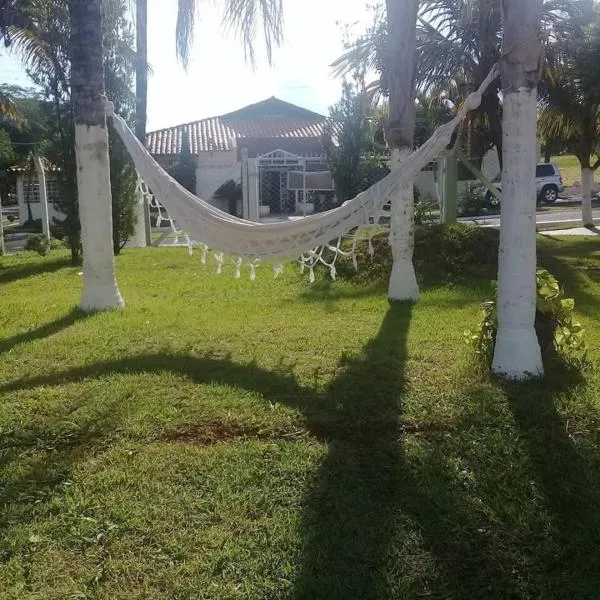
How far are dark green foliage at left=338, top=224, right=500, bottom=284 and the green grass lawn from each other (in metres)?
2.07

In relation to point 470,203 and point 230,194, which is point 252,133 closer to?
point 230,194

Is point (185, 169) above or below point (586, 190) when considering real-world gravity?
above

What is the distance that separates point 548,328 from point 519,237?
766 millimetres

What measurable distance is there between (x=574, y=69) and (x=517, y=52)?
26.4 feet

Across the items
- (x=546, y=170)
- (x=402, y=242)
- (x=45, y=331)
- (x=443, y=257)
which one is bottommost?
(x=45, y=331)

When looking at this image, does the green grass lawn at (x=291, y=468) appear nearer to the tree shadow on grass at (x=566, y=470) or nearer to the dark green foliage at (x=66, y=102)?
the tree shadow on grass at (x=566, y=470)

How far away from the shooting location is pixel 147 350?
A: 4.75 m

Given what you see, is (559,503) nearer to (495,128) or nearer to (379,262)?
(379,262)

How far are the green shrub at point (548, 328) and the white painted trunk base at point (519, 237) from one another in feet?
0.97

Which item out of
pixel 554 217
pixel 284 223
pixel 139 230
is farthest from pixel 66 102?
pixel 554 217

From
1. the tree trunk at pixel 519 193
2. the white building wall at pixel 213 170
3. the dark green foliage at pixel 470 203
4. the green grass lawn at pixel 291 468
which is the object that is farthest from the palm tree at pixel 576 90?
the white building wall at pixel 213 170

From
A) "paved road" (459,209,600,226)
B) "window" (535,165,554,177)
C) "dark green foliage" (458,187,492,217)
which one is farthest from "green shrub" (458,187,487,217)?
"window" (535,165,554,177)

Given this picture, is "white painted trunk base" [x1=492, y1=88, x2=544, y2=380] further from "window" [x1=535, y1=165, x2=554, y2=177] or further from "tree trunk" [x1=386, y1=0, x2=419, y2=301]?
"window" [x1=535, y1=165, x2=554, y2=177]

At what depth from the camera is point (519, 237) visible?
12.2ft
